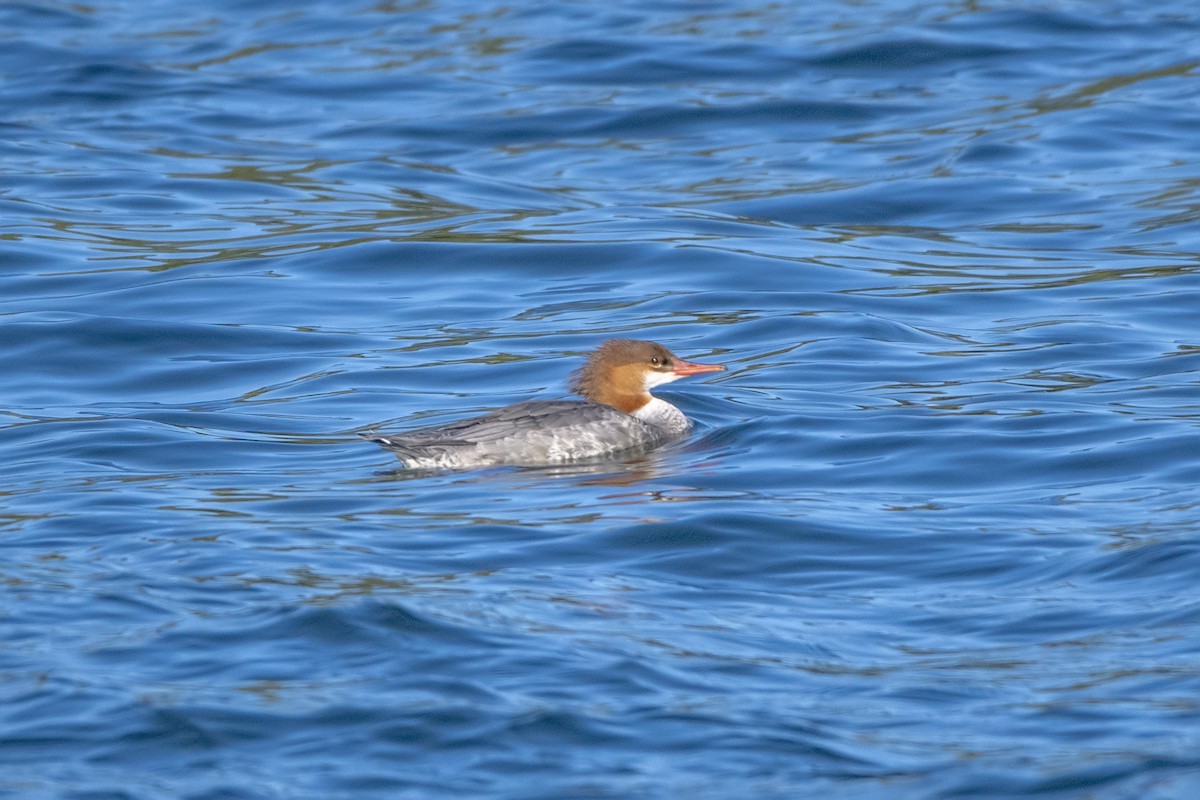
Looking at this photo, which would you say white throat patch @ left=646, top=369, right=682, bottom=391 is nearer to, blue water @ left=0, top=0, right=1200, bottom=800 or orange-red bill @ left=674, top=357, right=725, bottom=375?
orange-red bill @ left=674, top=357, right=725, bottom=375

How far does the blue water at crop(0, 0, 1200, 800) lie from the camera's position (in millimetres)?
5840

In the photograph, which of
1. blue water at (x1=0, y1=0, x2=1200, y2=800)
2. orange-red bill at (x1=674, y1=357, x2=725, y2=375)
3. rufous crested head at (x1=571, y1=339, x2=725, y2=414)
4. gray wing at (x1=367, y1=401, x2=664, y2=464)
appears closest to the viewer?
blue water at (x1=0, y1=0, x2=1200, y2=800)

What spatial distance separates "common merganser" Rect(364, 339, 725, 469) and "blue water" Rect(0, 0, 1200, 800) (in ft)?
→ 0.61

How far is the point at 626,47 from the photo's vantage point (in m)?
20.7

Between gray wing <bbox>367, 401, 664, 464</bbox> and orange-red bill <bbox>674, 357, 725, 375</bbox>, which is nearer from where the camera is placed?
gray wing <bbox>367, 401, 664, 464</bbox>

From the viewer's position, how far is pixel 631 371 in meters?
10.7

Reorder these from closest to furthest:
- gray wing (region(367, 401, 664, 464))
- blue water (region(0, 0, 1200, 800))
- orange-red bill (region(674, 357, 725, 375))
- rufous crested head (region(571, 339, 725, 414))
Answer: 1. blue water (region(0, 0, 1200, 800))
2. gray wing (region(367, 401, 664, 464))
3. orange-red bill (region(674, 357, 725, 375))
4. rufous crested head (region(571, 339, 725, 414))

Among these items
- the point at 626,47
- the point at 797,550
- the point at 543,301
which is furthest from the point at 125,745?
the point at 626,47

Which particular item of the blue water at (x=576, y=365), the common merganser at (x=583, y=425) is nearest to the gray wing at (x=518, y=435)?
the common merganser at (x=583, y=425)

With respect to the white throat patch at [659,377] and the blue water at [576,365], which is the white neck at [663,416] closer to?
the white throat patch at [659,377]

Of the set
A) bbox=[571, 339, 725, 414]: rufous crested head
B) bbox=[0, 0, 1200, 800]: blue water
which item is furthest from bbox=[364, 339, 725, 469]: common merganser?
bbox=[0, 0, 1200, 800]: blue water

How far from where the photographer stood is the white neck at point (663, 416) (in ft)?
34.8

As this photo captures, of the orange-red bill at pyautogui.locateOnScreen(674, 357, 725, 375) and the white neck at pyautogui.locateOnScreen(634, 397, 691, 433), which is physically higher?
the orange-red bill at pyautogui.locateOnScreen(674, 357, 725, 375)

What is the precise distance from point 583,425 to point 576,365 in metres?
1.63
